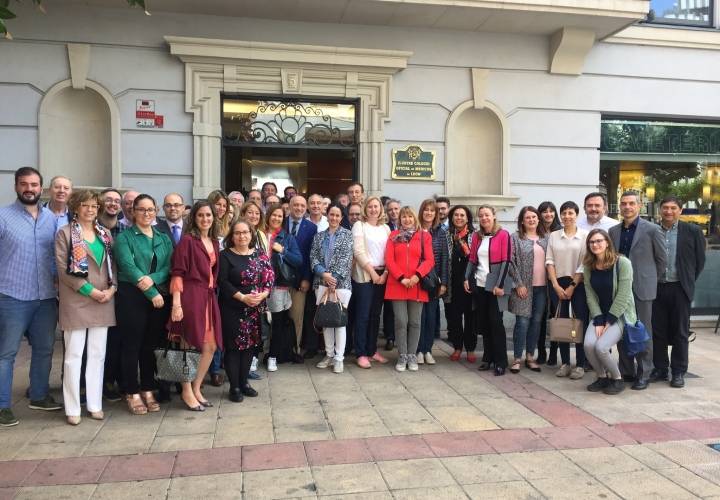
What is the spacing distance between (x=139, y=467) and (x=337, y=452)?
137 cm

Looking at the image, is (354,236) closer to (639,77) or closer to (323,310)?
(323,310)

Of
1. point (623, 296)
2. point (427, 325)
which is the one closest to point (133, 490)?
point (427, 325)

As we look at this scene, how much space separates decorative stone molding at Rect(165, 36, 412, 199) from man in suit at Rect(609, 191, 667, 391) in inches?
152

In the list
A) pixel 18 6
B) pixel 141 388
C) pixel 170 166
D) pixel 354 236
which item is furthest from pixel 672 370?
pixel 18 6

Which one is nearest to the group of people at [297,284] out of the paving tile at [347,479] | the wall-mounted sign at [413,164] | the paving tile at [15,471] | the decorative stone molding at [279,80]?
the paving tile at [15,471]

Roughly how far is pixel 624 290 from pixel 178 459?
4.29 metres

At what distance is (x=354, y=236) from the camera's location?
6.60m

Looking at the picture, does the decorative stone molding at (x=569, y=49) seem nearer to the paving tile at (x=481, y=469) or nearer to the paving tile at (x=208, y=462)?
the paving tile at (x=481, y=469)

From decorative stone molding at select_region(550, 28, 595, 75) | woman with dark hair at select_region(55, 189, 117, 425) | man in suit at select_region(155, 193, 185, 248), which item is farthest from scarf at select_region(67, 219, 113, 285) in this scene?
decorative stone molding at select_region(550, 28, 595, 75)

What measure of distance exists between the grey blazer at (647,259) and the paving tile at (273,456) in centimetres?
388

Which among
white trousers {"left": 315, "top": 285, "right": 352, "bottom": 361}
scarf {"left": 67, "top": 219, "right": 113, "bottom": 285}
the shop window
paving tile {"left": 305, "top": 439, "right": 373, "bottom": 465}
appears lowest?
paving tile {"left": 305, "top": 439, "right": 373, "bottom": 465}

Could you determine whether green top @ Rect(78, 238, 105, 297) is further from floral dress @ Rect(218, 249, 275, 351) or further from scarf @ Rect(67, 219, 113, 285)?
floral dress @ Rect(218, 249, 275, 351)

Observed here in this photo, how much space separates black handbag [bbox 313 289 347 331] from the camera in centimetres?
624

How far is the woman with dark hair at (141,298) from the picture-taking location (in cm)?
493
